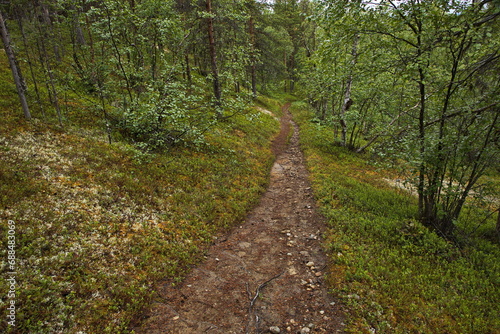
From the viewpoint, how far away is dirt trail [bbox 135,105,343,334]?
486cm

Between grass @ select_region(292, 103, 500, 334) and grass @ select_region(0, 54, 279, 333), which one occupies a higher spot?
grass @ select_region(0, 54, 279, 333)

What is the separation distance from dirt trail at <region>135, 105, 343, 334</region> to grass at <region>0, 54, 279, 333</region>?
0.49 metres

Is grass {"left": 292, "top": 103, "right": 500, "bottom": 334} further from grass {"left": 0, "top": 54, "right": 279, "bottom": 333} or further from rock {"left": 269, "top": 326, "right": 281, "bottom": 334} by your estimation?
grass {"left": 0, "top": 54, "right": 279, "bottom": 333}

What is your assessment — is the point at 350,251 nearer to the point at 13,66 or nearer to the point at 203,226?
the point at 203,226

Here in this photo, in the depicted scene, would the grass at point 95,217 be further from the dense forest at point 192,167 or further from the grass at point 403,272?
the grass at point 403,272

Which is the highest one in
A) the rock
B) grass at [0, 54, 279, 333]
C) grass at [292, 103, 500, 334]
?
grass at [0, 54, 279, 333]

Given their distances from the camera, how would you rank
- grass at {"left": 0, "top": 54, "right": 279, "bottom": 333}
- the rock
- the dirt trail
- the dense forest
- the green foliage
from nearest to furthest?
1. grass at {"left": 0, "top": 54, "right": 279, "bottom": 333}
2. the rock
3. the dirt trail
4. the dense forest
5. the green foliage

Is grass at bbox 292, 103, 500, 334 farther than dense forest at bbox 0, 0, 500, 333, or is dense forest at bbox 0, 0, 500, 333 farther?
dense forest at bbox 0, 0, 500, 333

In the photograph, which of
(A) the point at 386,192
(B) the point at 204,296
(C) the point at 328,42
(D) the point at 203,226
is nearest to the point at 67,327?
(B) the point at 204,296

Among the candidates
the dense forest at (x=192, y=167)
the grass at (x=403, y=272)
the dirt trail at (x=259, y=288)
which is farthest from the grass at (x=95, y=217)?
the grass at (x=403, y=272)

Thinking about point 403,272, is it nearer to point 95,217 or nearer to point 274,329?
point 274,329

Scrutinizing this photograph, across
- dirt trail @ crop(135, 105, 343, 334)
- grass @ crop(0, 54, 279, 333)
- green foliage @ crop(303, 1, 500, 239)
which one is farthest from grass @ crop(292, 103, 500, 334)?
grass @ crop(0, 54, 279, 333)

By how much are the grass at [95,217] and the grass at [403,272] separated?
4023 mm

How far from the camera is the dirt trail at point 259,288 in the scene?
191 inches
